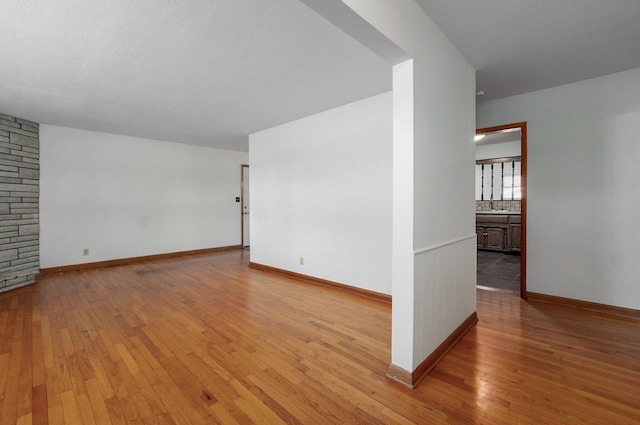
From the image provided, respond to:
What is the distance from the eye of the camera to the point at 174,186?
636 cm

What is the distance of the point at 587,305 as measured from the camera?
3158 millimetres

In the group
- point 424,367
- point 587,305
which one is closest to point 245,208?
point 424,367

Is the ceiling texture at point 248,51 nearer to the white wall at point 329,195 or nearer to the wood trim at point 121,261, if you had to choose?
the white wall at point 329,195

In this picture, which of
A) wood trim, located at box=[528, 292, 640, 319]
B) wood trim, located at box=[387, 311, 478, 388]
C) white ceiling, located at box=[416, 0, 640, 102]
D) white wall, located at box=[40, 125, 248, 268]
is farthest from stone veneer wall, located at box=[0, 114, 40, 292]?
wood trim, located at box=[528, 292, 640, 319]

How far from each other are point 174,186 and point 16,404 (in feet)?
17.0

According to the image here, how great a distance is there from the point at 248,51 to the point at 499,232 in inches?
262

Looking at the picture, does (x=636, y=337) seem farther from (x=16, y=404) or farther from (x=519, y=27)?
(x=16, y=404)

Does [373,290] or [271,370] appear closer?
[271,370]

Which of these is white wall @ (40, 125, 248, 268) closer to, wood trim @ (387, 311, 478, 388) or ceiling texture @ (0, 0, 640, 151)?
ceiling texture @ (0, 0, 640, 151)

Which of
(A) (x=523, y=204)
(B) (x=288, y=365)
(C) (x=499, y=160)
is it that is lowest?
(B) (x=288, y=365)

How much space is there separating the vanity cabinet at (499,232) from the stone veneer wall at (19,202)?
8857mm

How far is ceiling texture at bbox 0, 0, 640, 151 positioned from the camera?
1.94m

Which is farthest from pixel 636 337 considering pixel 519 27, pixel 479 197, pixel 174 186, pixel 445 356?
pixel 174 186

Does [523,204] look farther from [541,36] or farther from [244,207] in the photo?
[244,207]
